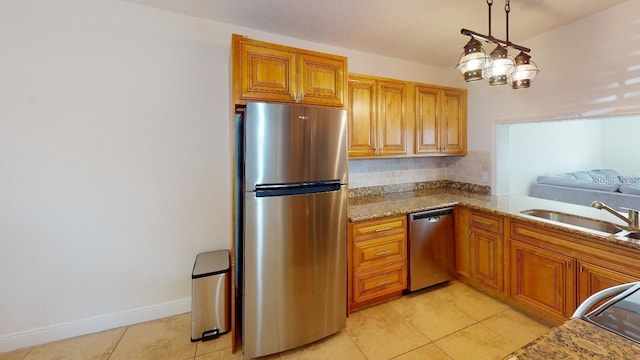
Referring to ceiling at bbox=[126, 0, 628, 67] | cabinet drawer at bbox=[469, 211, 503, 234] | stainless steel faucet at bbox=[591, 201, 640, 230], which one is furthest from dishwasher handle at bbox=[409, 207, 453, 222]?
ceiling at bbox=[126, 0, 628, 67]

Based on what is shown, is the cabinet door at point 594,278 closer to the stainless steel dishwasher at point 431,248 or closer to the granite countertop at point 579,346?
the stainless steel dishwasher at point 431,248

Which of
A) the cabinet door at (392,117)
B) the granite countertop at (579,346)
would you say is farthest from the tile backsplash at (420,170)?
the granite countertop at (579,346)

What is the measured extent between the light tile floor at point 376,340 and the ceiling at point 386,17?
2542 mm

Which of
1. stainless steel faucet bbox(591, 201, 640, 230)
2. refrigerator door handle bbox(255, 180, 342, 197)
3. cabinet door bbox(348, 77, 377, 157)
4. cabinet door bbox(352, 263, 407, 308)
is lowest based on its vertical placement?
cabinet door bbox(352, 263, 407, 308)

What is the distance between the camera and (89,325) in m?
2.06

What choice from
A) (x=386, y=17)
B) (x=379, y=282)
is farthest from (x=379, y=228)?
(x=386, y=17)

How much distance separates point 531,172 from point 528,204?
5.62 feet

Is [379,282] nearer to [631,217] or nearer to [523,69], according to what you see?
[631,217]

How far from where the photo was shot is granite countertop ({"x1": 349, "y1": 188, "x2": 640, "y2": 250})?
196cm

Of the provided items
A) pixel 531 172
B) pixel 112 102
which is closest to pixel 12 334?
pixel 112 102

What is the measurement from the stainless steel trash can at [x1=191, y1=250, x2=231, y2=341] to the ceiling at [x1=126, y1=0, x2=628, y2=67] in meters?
2.09

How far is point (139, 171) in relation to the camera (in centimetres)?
215

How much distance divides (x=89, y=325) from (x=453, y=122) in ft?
13.3

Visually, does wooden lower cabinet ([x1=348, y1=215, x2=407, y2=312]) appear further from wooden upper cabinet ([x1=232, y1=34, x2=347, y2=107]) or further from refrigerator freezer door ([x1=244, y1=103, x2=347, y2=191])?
wooden upper cabinet ([x1=232, y1=34, x2=347, y2=107])
